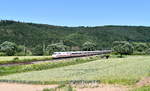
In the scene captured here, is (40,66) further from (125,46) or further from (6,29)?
(6,29)

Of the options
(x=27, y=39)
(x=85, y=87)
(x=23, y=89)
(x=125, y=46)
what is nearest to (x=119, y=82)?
(x=85, y=87)

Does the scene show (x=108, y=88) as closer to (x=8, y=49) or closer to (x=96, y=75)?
(x=96, y=75)

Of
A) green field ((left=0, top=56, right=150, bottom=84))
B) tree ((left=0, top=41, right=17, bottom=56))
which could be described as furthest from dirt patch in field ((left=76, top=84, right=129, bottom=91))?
tree ((left=0, top=41, right=17, bottom=56))

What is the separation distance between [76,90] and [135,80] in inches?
224

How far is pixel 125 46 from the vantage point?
111938 millimetres

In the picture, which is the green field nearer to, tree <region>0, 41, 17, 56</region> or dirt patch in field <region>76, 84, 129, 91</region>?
dirt patch in field <region>76, 84, 129, 91</region>

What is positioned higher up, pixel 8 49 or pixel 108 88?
pixel 108 88

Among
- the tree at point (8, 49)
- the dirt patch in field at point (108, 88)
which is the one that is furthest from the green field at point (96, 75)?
the tree at point (8, 49)

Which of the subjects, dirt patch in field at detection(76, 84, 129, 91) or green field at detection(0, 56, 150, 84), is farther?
green field at detection(0, 56, 150, 84)

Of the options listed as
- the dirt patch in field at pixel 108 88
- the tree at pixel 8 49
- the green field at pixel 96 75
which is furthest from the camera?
the tree at pixel 8 49

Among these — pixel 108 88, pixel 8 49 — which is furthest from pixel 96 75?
pixel 8 49

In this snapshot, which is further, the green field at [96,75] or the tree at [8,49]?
the tree at [8,49]

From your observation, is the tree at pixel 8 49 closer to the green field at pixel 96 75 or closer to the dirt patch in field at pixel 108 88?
the green field at pixel 96 75

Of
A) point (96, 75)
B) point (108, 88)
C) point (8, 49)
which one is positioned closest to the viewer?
point (108, 88)
